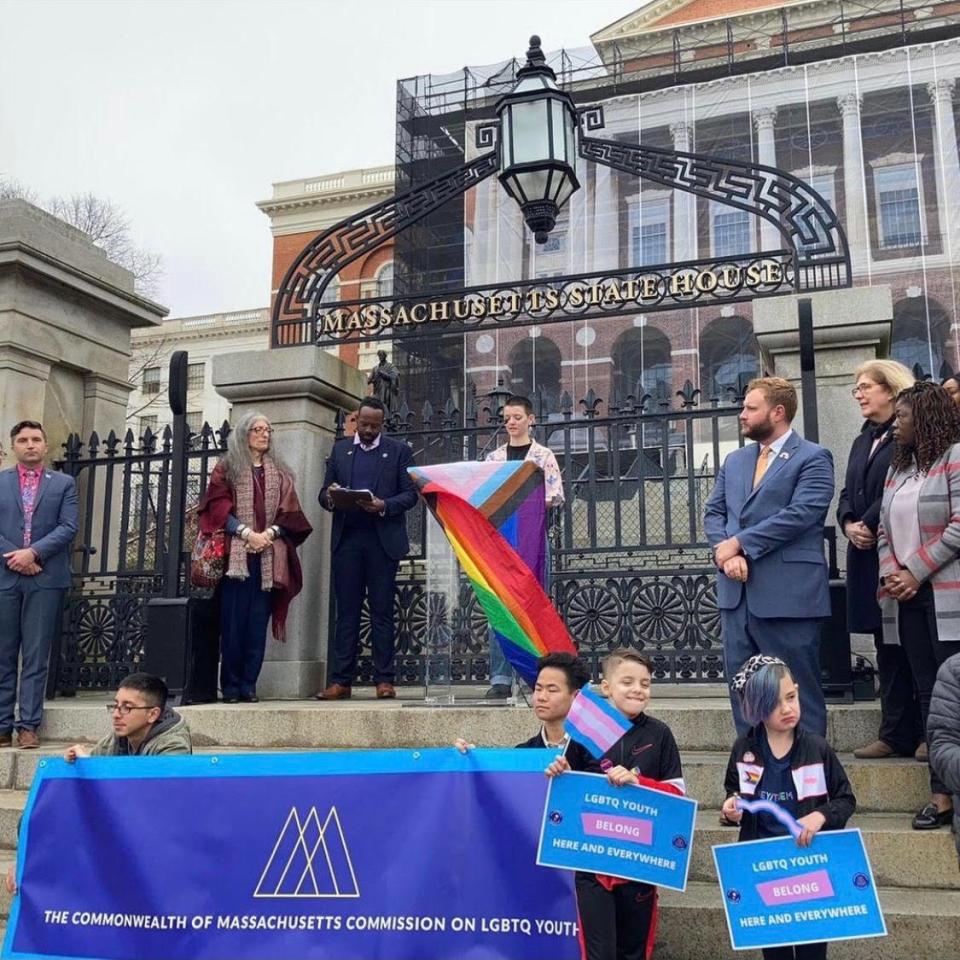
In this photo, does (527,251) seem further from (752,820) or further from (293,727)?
(752,820)

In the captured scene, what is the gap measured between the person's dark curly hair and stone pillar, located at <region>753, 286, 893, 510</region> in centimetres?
202

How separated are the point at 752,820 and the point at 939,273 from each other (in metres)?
28.7

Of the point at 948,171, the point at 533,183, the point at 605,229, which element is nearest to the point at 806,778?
the point at 533,183

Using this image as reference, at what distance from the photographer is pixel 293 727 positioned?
19.5ft

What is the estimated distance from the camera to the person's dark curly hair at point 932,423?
4.64m

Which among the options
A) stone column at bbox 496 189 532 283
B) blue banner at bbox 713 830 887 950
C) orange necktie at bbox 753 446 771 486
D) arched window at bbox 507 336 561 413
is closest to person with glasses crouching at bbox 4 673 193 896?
blue banner at bbox 713 830 887 950

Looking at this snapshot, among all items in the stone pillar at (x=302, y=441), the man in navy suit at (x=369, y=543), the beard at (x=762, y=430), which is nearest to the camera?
the beard at (x=762, y=430)

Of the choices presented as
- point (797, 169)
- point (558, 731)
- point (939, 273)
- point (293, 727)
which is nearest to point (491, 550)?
point (293, 727)

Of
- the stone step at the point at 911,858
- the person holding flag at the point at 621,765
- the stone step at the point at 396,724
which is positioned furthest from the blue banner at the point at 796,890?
the stone step at the point at 396,724

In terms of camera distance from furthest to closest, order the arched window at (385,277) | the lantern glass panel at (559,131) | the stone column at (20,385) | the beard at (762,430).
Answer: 1. the arched window at (385,277)
2. the stone column at (20,385)
3. the lantern glass panel at (559,131)
4. the beard at (762,430)

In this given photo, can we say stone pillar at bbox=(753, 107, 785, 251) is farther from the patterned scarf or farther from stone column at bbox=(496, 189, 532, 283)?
the patterned scarf

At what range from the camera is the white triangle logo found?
13.0ft

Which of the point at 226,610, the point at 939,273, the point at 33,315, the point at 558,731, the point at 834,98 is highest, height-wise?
the point at 834,98

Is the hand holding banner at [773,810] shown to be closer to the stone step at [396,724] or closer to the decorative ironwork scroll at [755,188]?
the stone step at [396,724]
